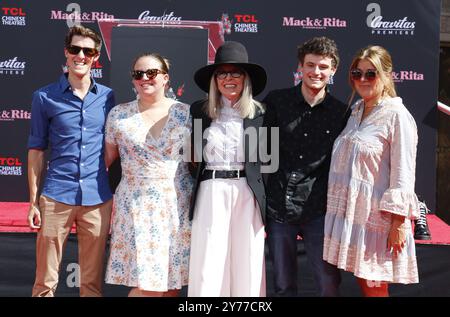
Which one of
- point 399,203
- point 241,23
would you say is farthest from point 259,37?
point 399,203

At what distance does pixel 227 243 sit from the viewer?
2857 mm

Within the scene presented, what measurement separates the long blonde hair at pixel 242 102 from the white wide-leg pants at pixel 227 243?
0.32 metres

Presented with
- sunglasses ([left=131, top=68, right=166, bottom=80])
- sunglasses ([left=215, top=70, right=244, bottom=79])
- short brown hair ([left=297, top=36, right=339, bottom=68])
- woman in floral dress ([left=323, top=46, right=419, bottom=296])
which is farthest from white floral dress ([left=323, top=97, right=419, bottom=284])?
sunglasses ([left=131, top=68, right=166, bottom=80])

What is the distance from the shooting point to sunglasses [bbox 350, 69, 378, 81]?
282cm

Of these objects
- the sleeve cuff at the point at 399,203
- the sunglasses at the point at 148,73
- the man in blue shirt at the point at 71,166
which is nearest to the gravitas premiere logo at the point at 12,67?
the man in blue shirt at the point at 71,166

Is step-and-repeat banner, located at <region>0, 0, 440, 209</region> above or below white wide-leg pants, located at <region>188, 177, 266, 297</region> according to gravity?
above

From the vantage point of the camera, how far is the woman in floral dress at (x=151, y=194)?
2.90 m

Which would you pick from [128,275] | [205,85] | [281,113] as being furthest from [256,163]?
[128,275]

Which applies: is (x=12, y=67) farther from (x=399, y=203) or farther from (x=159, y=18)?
(x=399, y=203)

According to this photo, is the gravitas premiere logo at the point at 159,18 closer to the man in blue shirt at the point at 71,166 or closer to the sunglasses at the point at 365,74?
the man in blue shirt at the point at 71,166

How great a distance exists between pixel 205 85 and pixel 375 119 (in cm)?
89

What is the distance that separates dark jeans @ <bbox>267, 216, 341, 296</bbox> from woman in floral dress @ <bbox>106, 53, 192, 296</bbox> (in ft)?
1.46

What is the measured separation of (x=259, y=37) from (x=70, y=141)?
2461mm

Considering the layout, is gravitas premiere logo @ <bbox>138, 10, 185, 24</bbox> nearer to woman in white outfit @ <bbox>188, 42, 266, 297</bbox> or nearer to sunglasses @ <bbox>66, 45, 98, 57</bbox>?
sunglasses @ <bbox>66, 45, 98, 57</bbox>
